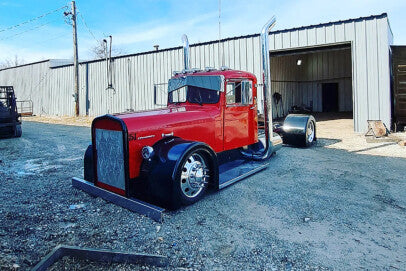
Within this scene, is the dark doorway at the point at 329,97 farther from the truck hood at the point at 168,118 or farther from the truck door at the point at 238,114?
the truck hood at the point at 168,118

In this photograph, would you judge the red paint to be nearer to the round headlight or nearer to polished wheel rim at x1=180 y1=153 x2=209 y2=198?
the round headlight

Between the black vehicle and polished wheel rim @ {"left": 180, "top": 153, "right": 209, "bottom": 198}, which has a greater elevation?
the black vehicle

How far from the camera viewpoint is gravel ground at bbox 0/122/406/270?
9.74 feet

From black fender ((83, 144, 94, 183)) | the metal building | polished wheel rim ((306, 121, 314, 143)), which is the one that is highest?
the metal building

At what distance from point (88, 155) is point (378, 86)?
34.3ft

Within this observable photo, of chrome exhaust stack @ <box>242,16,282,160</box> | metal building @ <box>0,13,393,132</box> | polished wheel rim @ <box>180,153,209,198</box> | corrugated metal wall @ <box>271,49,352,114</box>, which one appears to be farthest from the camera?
corrugated metal wall @ <box>271,49,352,114</box>

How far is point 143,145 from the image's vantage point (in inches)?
171

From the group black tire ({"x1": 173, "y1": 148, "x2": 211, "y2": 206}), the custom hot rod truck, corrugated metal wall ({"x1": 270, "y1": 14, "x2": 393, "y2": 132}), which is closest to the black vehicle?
the custom hot rod truck

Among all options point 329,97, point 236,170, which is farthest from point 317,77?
point 236,170

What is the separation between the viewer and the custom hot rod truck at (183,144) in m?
4.14

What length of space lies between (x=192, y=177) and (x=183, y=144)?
0.49m

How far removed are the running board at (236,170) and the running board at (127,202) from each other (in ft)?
4.01

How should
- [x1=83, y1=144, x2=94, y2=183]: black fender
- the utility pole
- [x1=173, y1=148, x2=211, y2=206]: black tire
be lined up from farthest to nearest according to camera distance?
the utility pole → [x1=83, y1=144, x2=94, y2=183]: black fender → [x1=173, y1=148, x2=211, y2=206]: black tire

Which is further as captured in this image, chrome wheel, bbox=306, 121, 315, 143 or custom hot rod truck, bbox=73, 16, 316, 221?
chrome wheel, bbox=306, 121, 315, 143
